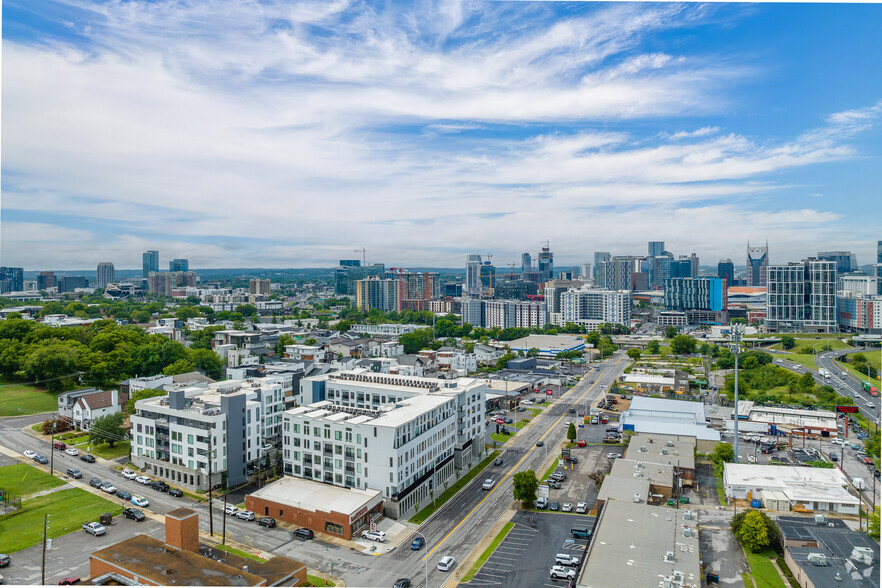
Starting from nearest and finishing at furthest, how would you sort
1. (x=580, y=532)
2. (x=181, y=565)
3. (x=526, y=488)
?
(x=181, y=565), (x=580, y=532), (x=526, y=488)

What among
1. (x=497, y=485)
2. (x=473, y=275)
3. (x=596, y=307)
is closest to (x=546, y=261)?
(x=473, y=275)

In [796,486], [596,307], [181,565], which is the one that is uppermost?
[596,307]

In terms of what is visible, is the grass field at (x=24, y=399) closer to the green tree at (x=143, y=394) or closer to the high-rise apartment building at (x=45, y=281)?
the green tree at (x=143, y=394)

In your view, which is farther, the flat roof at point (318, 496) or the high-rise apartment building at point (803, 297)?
the high-rise apartment building at point (803, 297)

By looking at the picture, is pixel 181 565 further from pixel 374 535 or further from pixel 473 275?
pixel 473 275

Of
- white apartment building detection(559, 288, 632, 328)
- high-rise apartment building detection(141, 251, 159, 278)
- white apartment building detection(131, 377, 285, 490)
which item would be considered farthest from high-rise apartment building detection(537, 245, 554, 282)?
white apartment building detection(131, 377, 285, 490)

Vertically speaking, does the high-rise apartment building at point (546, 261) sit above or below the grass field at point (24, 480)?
above

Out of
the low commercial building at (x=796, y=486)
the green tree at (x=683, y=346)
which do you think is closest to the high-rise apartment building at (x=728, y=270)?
the green tree at (x=683, y=346)
